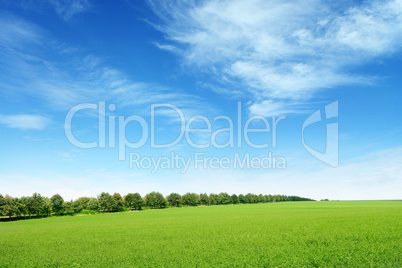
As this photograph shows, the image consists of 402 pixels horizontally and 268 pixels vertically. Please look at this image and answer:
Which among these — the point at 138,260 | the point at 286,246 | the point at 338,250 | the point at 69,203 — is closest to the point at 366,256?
the point at 338,250

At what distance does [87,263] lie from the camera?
20516mm

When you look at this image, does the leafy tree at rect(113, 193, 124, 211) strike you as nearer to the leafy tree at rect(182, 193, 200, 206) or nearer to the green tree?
the green tree

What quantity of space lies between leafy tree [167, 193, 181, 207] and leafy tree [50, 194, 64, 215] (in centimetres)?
7826

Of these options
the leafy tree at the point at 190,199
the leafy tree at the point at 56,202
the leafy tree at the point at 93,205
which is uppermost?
the leafy tree at the point at 56,202

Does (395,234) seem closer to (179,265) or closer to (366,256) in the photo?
(366,256)

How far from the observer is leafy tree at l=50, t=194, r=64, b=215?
4426 inches

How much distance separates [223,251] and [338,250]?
32.1 ft

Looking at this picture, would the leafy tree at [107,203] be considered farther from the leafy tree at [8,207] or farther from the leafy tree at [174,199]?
the leafy tree at [174,199]

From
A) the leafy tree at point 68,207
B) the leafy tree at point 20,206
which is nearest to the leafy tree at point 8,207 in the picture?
the leafy tree at point 20,206

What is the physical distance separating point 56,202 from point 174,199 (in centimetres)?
8275

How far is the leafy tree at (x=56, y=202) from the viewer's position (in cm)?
11242

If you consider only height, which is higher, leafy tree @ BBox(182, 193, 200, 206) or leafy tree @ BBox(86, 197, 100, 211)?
leafy tree @ BBox(86, 197, 100, 211)

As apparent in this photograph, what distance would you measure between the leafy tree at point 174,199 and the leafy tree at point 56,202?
257 feet

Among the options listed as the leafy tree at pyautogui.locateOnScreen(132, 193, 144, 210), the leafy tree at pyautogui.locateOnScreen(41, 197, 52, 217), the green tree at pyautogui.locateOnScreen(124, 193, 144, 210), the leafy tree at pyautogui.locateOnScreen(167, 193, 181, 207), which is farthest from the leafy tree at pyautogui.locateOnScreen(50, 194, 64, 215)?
the leafy tree at pyautogui.locateOnScreen(167, 193, 181, 207)
